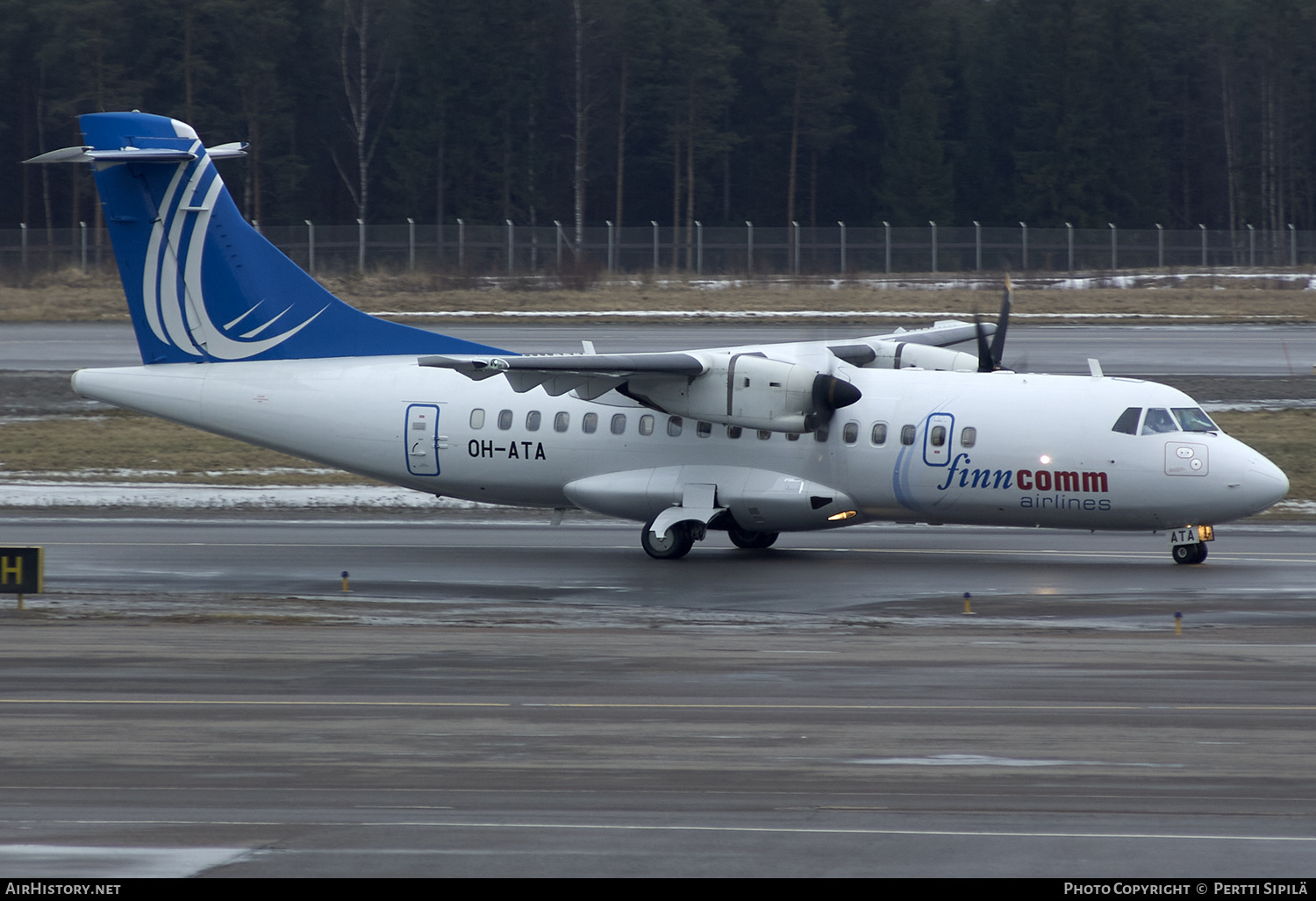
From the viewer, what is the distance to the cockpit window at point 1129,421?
20.5 meters

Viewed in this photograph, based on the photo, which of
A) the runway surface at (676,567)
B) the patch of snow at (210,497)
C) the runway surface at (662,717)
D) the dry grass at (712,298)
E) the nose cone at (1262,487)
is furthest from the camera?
the dry grass at (712,298)

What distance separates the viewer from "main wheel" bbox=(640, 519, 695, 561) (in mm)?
21688

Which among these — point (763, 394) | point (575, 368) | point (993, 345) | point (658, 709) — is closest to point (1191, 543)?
point (993, 345)

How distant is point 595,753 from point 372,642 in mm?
5329

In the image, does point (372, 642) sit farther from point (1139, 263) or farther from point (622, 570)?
point (1139, 263)

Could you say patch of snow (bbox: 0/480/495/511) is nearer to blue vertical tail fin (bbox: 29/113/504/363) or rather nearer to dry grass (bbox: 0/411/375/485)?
dry grass (bbox: 0/411/375/485)

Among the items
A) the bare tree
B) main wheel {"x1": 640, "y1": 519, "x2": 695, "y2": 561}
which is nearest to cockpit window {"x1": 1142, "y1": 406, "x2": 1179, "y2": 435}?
main wheel {"x1": 640, "y1": 519, "x2": 695, "y2": 561}

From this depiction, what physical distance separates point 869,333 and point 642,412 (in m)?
24.4

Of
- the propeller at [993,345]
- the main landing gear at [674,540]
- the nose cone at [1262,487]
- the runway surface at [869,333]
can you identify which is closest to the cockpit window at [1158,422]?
the nose cone at [1262,487]

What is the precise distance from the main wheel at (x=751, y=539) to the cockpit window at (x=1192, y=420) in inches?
244

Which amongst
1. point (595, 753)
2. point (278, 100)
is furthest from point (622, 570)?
point (278, 100)

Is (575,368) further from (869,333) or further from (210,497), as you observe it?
(869,333)

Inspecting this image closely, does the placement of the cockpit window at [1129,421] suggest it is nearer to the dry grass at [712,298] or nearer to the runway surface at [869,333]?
the runway surface at [869,333]

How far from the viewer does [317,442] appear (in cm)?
2309
